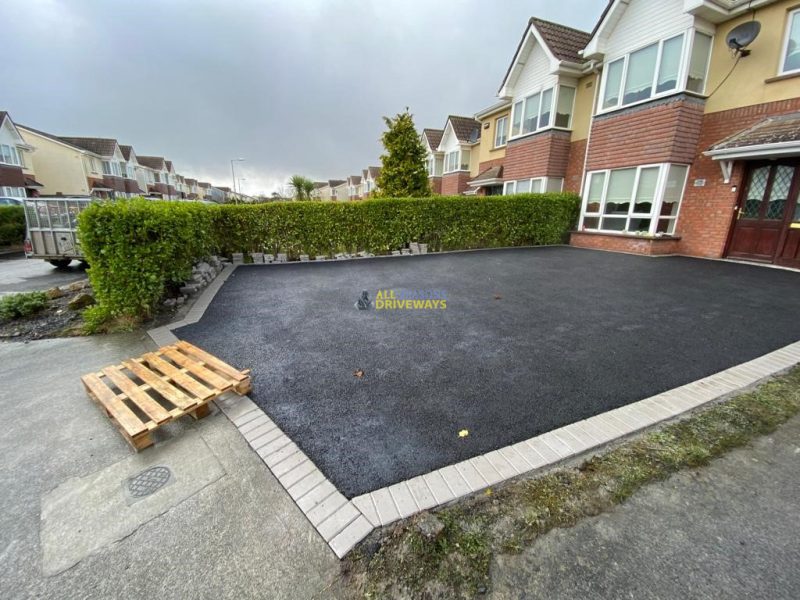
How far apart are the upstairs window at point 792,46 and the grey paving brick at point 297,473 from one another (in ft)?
42.3

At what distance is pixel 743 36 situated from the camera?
27.3ft

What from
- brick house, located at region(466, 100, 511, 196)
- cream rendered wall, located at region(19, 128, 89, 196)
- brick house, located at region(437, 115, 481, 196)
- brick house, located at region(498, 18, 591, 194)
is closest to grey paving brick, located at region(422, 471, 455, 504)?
brick house, located at region(498, 18, 591, 194)

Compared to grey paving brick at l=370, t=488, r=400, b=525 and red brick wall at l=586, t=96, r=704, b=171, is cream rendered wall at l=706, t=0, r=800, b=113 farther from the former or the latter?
grey paving brick at l=370, t=488, r=400, b=525

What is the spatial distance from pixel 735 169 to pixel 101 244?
1412 cm

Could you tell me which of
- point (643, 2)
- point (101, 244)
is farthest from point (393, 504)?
point (643, 2)

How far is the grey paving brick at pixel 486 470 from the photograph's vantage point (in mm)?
2181

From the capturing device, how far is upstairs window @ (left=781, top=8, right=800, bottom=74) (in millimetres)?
7773

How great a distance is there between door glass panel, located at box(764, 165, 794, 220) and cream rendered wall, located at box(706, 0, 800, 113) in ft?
5.56

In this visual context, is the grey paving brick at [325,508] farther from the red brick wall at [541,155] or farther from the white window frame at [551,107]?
the white window frame at [551,107]

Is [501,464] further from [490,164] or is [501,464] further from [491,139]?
[491,139]

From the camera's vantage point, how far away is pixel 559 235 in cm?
1325

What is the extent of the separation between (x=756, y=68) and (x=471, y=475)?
12683 millimetres

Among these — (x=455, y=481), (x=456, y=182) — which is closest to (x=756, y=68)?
(x=455, y=481)

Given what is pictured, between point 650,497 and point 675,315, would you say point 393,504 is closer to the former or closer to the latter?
point 650,497
